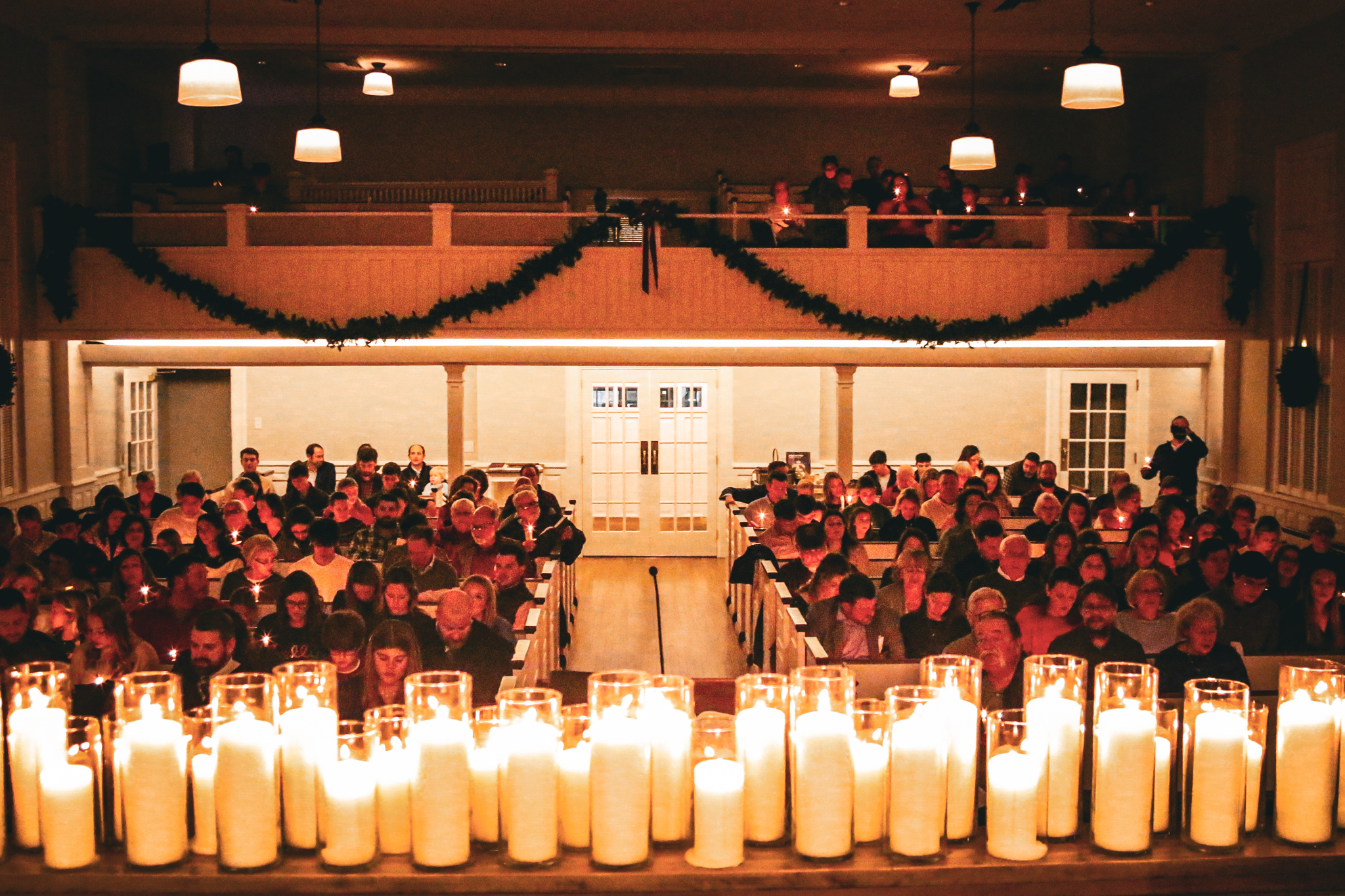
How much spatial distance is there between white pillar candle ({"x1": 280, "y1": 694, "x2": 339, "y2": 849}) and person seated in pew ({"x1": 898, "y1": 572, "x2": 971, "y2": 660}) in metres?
4.94

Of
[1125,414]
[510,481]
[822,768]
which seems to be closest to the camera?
[822,768]

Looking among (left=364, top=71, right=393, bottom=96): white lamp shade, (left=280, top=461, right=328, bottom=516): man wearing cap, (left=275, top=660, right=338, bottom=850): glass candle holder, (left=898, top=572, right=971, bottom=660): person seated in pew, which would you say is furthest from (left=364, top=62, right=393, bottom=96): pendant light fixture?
(left=275, top=660, right=338, bottom=850): glass candle holder

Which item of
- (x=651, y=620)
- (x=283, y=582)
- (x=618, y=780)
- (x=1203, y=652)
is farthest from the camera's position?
(x=651, y=620)

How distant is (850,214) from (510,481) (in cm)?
594

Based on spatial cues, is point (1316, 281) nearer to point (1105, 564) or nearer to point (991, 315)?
point (991, 315)

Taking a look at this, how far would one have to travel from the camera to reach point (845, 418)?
47.6 ft

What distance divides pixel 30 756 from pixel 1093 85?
7.11m

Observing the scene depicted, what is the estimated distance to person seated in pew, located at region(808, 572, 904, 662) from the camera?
24.6 ft

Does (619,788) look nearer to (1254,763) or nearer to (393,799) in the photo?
(393,799)

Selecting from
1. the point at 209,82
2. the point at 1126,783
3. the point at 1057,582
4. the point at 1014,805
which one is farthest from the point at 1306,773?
the point at 209,82

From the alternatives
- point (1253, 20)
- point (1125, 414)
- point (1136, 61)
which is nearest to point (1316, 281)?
point (1253, 20)

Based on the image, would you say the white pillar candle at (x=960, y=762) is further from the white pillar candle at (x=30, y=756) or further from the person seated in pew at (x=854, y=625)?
the person seated in pew at (x=854, y=625)

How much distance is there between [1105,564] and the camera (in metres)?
7.88

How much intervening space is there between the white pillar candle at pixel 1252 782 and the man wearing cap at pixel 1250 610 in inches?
205
